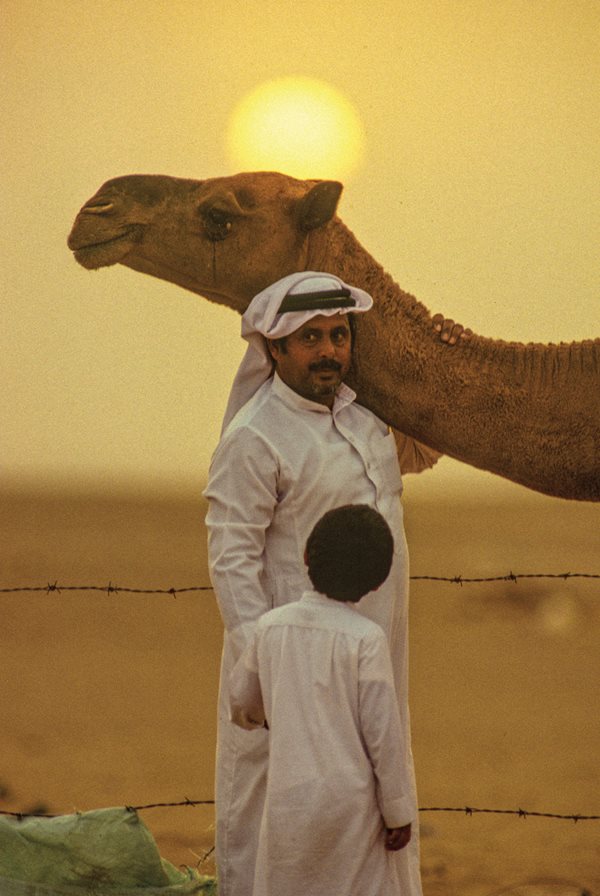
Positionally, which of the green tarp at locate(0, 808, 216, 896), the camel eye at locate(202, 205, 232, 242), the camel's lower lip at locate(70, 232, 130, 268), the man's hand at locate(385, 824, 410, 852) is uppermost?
the camel eye at locate(202, 205, 232, 242)

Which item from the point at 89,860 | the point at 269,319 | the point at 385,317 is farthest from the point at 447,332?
the point at 89,860

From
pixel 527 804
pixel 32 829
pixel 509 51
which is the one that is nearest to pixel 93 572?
pixel 509 51

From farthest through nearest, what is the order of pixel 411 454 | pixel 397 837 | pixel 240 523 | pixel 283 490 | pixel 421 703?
1. pixel 421 703
2. pixel 411 454
3. pixel 283 490
4. pixel 240 523
5. pixel 397 837

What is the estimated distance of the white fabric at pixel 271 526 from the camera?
14.2ft

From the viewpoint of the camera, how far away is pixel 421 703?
11.0m

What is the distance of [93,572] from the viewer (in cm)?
1953

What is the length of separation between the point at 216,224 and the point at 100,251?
1.34 ft

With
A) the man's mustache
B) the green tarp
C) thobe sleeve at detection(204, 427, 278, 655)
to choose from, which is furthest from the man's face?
the green tarp

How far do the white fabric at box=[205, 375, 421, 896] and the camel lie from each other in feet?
1.99

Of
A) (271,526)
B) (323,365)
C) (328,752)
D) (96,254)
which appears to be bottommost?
(328,752)

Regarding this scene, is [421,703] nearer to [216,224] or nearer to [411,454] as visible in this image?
[411,454]

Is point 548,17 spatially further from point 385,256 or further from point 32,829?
point 32,829

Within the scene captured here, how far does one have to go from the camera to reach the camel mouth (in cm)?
515

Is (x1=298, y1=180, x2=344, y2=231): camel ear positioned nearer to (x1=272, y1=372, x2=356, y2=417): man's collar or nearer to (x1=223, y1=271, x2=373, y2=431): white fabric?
(x1=223, y1=271, x2=373, y2=431): white fabric
